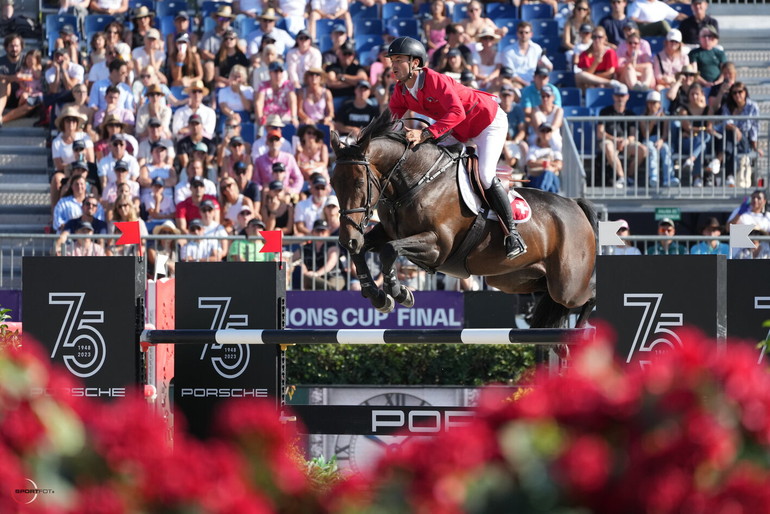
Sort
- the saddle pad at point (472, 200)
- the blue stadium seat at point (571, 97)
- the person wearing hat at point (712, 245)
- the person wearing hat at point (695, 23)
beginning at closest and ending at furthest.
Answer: the saddle pad at point (472, 200), the person wearing hat at point (712, 245), the blue stadium seat at point (571, 97), the person wearing hat at point (695, 23)

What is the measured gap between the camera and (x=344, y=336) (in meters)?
5.57

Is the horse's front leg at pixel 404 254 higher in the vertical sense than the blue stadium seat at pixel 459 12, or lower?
lower

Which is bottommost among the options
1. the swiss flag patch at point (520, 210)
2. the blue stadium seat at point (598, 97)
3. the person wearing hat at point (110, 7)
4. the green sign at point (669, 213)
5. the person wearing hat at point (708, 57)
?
the green sign at point (669, 213)

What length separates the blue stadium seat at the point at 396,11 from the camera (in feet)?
48.3

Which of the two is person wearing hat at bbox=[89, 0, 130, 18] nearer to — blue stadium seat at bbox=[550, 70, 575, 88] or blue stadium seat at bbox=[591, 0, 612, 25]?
blue stadium seat at bbox=[550, 70, 575, 88]

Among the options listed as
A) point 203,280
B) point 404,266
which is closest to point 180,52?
point 404,266

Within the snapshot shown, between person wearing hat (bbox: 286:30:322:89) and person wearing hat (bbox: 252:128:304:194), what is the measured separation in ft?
4.88

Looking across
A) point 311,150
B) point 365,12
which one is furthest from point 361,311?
point 365,12

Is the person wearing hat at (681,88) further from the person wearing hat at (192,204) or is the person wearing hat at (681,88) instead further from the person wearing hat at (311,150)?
the person wearing hat at (192,204)

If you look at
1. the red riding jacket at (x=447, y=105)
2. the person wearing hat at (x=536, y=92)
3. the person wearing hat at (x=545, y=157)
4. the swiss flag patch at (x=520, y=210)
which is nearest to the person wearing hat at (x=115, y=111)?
the person wearing hat at (x=536, y=92)

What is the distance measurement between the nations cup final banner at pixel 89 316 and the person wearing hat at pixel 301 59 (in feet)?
26.2

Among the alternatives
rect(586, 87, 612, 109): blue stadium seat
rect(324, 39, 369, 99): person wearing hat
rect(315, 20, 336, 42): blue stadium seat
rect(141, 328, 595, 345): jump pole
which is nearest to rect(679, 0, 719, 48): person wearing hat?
rect(586, 87, 612, 109): blue stadium seat

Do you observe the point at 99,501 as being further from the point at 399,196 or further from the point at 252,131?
the point at 252,131

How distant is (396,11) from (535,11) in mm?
1768
